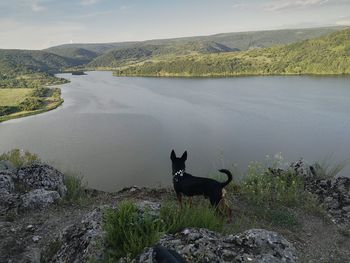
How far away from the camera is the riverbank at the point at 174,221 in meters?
4.50

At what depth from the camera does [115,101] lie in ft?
203

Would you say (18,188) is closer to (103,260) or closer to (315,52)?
(103,260)

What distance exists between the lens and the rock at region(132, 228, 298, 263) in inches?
167

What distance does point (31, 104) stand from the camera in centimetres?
6562

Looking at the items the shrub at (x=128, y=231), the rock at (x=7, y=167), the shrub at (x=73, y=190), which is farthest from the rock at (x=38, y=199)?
the shrub at (x=128, y=231)

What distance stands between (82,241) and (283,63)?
112 meters

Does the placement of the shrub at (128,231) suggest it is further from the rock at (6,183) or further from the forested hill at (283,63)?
the forested hill at (283,63)

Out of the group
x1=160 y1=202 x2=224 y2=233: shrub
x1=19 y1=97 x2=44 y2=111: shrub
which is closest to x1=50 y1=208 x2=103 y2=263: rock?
x1=160 y1=202 x2=224 y2=233: shrub

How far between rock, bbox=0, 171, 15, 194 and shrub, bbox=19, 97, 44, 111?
59451mm

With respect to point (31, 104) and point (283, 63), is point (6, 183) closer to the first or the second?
point (31, 104)

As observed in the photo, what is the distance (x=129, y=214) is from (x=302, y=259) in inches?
109

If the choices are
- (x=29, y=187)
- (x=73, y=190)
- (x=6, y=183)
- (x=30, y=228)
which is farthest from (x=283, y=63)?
(x=30, y=228)

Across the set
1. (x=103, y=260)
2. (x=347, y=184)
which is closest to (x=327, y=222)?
(x=347, y=184)

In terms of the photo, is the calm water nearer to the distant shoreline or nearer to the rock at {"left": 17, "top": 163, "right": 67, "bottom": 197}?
the distant shoreline
